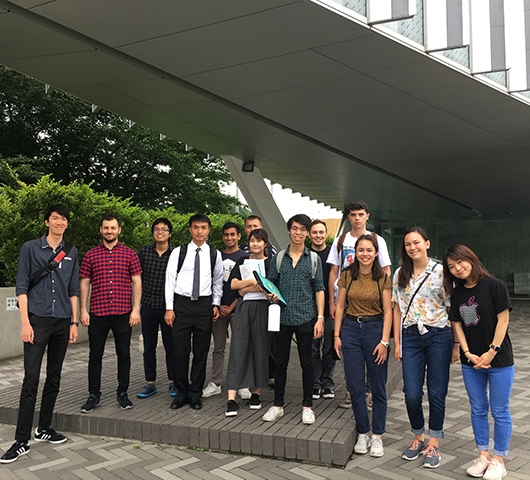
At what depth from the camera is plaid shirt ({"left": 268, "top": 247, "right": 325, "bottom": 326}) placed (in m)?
4.38

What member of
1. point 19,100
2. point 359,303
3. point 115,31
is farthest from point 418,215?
point 359,303

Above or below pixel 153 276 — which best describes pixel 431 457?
below

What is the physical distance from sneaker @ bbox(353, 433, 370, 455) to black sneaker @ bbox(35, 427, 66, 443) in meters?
2.41

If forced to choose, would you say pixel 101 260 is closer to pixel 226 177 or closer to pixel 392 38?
pixel 392 38

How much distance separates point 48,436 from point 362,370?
263 cm

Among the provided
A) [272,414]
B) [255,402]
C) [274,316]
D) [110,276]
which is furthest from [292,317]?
[110,276]

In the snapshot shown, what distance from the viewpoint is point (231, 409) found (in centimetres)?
450

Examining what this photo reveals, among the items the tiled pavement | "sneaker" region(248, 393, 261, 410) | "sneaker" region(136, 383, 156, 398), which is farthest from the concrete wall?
"sneaker" region(248, 393, 261, 410)

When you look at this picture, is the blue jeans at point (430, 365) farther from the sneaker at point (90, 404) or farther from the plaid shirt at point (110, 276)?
the sneaker at point (90, 404)

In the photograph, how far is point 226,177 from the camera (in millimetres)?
22656

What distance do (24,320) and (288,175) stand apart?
13504mm

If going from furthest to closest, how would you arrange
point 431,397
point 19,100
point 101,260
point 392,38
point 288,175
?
point 19,100 → point 288,175 → point 392,38 → point 101,260 → point 431,397

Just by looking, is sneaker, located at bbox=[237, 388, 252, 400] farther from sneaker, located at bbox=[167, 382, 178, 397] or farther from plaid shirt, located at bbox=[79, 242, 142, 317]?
plaid shirt, located at bbox=[79, 242, 142, 317]

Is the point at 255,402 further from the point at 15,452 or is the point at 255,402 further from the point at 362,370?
the point at 15,452
